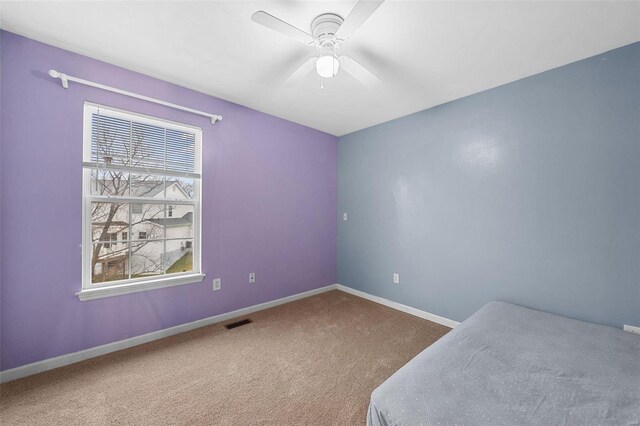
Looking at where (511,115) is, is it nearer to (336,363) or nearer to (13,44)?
(336,363)

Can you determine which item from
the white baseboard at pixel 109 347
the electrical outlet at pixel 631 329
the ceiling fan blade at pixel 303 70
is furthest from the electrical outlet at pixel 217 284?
the electrical outlet at pixel 631 329

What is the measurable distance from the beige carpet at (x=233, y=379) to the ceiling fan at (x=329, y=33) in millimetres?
2143

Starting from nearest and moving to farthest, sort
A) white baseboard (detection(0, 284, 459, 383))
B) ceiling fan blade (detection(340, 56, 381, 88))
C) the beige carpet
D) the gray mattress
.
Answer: the gray mattress → the beige carpet → ceiling fan blade (detection(340, 56, 381, 88)) → white baseboard (detection(0, 284, 459, 383))

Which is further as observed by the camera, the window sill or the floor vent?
the floor vent

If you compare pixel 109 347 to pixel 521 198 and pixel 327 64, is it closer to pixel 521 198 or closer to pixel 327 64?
pixel 327 64

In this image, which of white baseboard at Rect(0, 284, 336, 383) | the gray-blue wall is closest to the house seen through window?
white baseboard at Rect(0, 284, 336, 383)

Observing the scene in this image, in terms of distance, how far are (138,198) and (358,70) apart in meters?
2.22

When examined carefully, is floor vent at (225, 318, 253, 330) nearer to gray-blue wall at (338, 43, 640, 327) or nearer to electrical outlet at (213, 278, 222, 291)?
electrical outlet at (213, 278, 222, 291)

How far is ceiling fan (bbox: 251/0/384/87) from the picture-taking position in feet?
4.28

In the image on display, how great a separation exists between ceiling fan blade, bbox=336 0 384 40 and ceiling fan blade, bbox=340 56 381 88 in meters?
0.24

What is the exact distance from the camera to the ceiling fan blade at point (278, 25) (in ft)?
4.29

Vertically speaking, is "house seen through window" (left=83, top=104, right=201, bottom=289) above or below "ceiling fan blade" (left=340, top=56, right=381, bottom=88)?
below

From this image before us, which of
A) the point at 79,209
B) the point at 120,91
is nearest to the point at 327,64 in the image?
the point at 120,91

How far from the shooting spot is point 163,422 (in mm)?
1463
